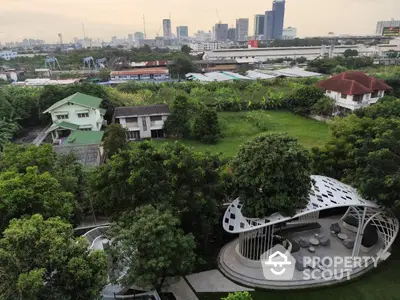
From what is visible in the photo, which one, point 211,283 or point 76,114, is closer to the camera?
point 211,283

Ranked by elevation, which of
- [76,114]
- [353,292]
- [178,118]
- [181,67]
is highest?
[181,67]

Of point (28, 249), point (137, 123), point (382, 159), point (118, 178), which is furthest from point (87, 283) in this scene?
point (137, 123)

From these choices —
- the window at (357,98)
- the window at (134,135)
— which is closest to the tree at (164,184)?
the window at (134,135)

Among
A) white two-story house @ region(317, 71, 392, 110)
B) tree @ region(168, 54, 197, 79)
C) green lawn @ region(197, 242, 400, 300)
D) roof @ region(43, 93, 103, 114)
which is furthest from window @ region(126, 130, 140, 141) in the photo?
tree @ region(168, 54, 197, 79)

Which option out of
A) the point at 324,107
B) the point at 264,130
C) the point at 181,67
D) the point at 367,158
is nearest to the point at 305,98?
the point at 324,107

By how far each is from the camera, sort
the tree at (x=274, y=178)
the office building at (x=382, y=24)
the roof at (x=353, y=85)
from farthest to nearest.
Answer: the office building at (x=382, y=24) < the roof at (x=353, y=85) < the tree at (x=274, y=178)

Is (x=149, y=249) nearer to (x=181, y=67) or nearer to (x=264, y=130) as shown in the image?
(x=264, y=130)

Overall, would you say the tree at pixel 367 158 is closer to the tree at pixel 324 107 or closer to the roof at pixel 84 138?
the tree at pixel 324 107
